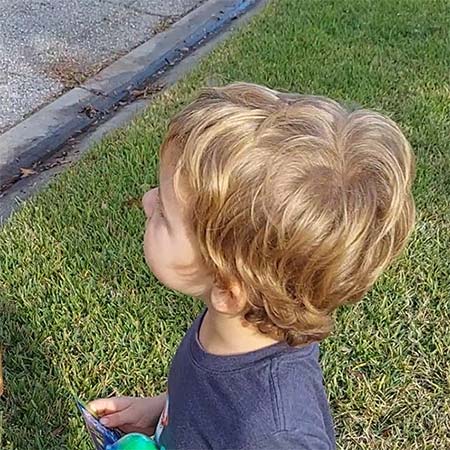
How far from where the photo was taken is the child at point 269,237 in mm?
1459

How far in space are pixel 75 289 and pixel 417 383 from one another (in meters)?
1.12

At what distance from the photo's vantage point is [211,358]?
1.65m

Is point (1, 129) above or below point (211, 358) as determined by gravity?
below

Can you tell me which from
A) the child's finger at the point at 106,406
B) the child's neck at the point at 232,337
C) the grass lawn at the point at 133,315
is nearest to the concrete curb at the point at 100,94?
the grass lawn at the point at 133,315

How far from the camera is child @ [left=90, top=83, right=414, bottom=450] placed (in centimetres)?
146

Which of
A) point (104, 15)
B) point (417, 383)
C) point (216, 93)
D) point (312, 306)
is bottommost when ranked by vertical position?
point (104, 15)

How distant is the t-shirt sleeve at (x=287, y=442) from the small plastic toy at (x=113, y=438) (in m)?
0.34

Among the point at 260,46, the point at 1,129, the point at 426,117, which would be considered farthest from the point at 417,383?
the point at 260,46

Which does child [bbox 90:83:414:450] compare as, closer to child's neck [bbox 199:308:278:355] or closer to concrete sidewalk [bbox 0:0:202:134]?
child's neck [bbox 199:308:278:355]

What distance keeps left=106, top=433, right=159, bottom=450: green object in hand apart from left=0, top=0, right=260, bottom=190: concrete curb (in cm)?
212

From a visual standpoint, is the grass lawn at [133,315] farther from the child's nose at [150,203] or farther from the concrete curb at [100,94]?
the child's nose at [150,203]

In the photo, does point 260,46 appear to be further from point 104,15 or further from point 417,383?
point 417,383

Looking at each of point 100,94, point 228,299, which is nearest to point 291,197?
point 228,299

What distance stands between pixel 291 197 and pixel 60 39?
3.95 meters
